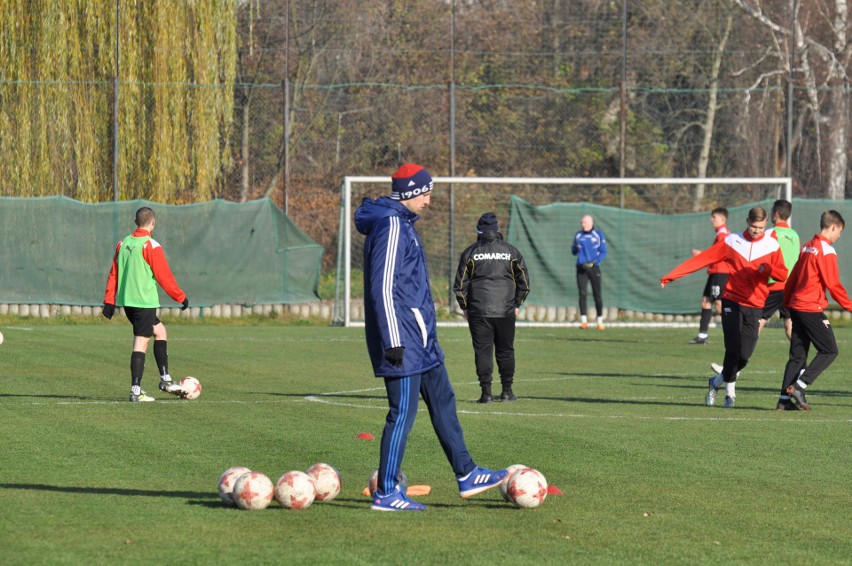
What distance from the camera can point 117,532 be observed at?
7.40 m

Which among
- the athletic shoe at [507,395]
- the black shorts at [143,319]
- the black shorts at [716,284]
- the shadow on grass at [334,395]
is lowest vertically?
the shadow on grass at [334,395]

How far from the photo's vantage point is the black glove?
26.0 ft

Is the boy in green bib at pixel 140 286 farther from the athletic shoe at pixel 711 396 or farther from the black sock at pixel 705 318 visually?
the black sock at pixel 705 318

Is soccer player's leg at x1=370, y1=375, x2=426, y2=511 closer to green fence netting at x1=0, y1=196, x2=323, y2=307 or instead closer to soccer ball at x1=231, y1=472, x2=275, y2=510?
soccer ball at x1=231, y1=472, x2=275, y2=510

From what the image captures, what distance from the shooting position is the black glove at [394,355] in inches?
312

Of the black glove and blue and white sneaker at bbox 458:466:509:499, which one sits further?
blue and white sneaker at bbox 458:466:509:499

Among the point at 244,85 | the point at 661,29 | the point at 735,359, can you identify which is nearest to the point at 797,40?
the point at 661,29

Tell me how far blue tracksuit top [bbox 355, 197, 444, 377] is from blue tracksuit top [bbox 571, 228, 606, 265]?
18069mm

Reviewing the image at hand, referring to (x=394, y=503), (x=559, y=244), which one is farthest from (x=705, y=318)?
(x=394, y=503)

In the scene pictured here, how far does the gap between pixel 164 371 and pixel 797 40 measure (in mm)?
25577

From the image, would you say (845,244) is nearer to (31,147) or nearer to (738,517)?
(31,147)

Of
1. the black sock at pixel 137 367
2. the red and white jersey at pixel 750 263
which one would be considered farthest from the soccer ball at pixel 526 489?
the black sock at pixel 137 367

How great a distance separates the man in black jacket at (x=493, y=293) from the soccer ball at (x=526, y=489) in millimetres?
6405

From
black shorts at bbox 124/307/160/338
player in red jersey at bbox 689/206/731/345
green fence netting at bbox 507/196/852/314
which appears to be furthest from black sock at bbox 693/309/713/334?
black shorts at bbox 124/307/160/338
